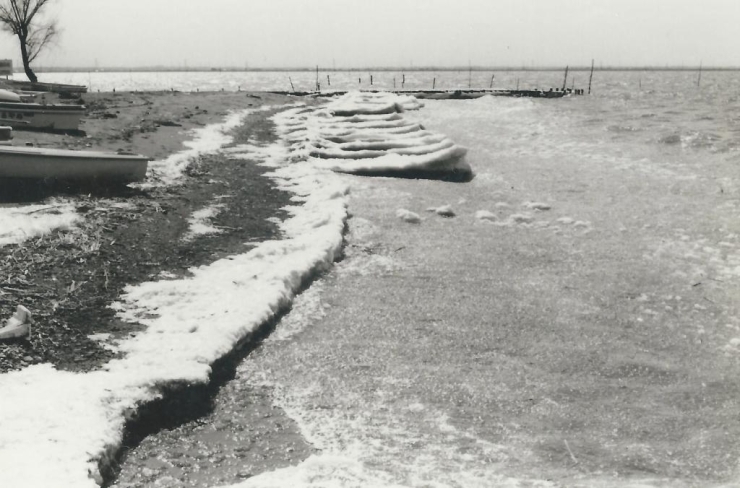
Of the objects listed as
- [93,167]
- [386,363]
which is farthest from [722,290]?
[93,167]

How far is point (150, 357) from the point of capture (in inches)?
199

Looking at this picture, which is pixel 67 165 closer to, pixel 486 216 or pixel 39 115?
pixel 486 216

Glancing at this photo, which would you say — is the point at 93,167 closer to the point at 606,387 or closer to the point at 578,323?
the point at 578,323

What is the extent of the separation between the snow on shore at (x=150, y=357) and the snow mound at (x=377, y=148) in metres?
4.20

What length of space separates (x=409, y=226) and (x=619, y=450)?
242 inches

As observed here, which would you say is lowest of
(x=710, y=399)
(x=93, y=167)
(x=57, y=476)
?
(x=710, y=399)

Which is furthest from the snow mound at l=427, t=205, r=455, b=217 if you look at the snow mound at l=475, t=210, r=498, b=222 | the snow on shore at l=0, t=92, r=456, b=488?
the snow on shore at l=0, t=92, r=456, b=488

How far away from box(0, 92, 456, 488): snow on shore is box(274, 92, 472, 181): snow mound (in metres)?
4.20

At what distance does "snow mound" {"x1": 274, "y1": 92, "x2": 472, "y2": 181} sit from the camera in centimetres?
1410

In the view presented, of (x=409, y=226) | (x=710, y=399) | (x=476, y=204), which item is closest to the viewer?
(x=710, y=399)

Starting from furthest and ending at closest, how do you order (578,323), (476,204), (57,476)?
(476,204)
(578,323)
(57,476)

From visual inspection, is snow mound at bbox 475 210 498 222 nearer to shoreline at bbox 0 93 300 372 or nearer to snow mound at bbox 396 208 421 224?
snow mound at bbox 396 208 421 224

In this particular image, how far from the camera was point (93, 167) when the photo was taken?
10555mm

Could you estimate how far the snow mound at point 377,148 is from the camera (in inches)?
555
